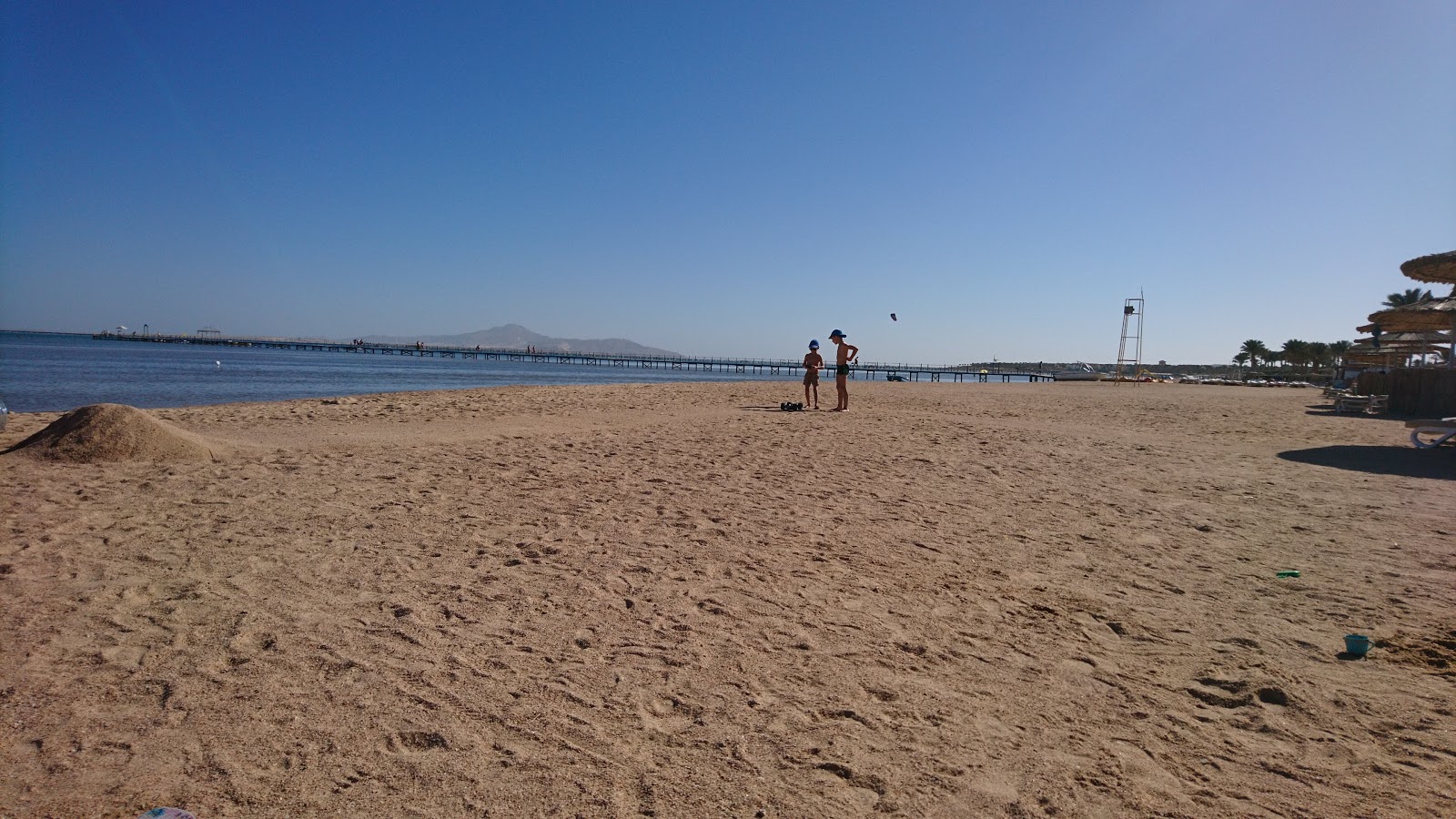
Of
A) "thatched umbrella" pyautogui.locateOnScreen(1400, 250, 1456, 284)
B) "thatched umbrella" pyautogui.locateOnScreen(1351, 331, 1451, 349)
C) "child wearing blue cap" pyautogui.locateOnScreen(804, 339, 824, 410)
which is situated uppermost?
"thatched umbrella" pyautogui.locateOnScreen(1400, 250, 1456, 284)

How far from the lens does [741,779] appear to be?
2.26m

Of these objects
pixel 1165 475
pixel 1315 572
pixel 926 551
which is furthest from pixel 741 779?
pixel 1165 475

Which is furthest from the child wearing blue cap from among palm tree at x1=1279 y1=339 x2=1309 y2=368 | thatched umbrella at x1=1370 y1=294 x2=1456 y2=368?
palm tree at x1=1279 y1=339 x2=1309 y2=368

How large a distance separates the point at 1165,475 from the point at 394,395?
544 inches

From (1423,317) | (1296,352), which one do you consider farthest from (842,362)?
(1296,352)

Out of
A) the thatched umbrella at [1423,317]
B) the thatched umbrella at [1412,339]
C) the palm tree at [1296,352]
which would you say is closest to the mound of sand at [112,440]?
the thatched umbrella at [1423,317]

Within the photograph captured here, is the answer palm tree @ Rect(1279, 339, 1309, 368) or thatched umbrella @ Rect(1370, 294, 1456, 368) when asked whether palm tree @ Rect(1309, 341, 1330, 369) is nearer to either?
palm tree @ Rect(1279, 339, 1309, 368)

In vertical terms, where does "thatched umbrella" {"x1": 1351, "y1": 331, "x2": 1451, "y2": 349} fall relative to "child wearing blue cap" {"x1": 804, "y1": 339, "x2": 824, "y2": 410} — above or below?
above

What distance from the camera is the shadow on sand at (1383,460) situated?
811cm

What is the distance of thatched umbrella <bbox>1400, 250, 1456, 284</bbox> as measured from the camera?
1148 cm

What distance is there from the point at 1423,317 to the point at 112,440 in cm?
2201

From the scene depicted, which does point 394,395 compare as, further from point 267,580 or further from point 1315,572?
point 1315,572

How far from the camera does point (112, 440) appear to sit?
6.77 m

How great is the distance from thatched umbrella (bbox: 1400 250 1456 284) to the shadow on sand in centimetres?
392
